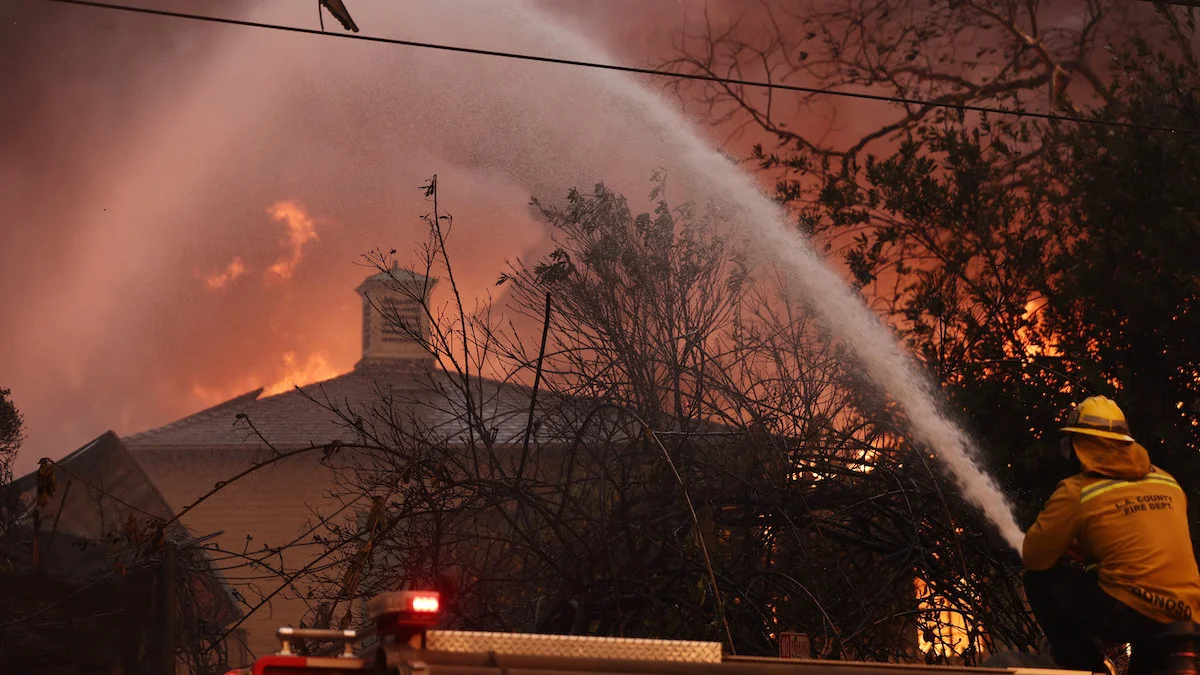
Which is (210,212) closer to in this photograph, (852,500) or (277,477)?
(277,477)

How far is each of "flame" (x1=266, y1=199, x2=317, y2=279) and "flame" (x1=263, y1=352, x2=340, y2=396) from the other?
2.76 m

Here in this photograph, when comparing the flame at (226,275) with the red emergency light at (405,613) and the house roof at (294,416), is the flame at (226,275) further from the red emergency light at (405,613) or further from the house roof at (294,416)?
the red emergency light at (405,613)

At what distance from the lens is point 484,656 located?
3902mm

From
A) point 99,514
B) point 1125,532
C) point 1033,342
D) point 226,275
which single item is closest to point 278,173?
point 226,275

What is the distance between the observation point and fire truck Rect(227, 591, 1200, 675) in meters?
3.81

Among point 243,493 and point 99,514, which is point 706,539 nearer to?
point 99,514

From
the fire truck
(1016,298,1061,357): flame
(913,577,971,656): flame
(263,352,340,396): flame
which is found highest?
(263,352,340,396): flame

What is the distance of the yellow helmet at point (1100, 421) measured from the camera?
497 cm

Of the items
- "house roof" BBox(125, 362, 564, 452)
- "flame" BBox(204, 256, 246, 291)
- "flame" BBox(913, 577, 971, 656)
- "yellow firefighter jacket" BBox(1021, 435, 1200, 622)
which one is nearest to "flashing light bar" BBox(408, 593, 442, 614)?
"yellow firefighter jacket" BBox(1021, 435, 1200, 622)

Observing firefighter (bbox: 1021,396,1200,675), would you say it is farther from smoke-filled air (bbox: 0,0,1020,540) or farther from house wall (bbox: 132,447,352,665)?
smoke-filled air (bbox: 0,0,1020,540)

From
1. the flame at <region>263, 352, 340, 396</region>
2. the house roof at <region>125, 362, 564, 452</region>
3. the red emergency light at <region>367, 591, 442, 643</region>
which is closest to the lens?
the red emergency light at <region>367, 591, 442, 643</region>

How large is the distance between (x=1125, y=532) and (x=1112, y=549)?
0.08m

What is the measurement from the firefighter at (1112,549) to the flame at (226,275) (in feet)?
134

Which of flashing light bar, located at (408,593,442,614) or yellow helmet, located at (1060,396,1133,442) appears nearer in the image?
flashing light bar, located at (408,593,442,614)
